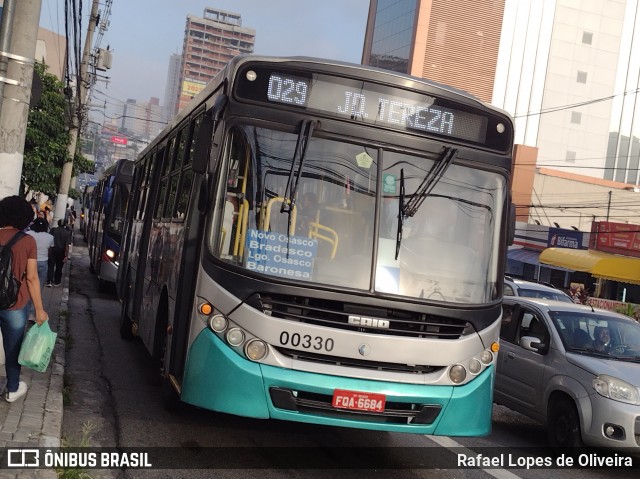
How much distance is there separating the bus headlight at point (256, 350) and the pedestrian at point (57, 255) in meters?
14.1

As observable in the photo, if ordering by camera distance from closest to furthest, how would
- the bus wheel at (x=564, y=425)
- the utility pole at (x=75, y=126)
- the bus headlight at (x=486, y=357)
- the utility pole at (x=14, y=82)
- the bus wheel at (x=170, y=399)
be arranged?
the bus headlight at (x=486, y=357), the bus wheel at (x=170, y=399), the utility pole at (x=14, y=82), the bus wheel at (x=564, y=425), the utility pole at (x=75, y=126)

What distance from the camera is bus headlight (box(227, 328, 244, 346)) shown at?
648 centimetres

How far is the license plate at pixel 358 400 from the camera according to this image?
642 cm

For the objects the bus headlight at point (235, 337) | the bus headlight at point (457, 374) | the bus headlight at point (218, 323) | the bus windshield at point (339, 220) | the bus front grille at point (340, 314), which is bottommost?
the bus headlight at point (457, 374)

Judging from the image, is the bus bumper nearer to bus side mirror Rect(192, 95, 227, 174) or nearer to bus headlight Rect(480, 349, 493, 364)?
bus headlight Rect(480, 349, 493, 364)

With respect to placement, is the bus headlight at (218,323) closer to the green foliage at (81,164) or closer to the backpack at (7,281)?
the backpack at (7,281)

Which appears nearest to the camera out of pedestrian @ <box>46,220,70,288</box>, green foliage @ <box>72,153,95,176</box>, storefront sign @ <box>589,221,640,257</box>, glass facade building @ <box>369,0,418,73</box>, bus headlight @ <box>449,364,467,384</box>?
bus headlight @ <box>449,364,467,384</box>

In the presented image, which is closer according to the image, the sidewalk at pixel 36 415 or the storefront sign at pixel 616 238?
the sidewalk at pixel 36 415

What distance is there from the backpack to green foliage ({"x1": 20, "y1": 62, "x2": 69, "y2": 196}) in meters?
28.3

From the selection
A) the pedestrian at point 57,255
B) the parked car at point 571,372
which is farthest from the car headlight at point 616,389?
the pedestrian at point 57,255

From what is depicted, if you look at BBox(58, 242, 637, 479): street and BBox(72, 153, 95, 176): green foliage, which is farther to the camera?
BBox(72, 153, 95, 176): green foliage

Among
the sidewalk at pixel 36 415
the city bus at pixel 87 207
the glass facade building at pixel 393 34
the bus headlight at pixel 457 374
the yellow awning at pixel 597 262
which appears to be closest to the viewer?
the sidewalk at pixel 36 415

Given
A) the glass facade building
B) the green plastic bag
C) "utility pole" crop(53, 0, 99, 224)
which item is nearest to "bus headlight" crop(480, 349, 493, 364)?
the green plastic bag

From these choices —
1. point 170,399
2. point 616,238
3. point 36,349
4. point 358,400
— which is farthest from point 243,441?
point 616,238
